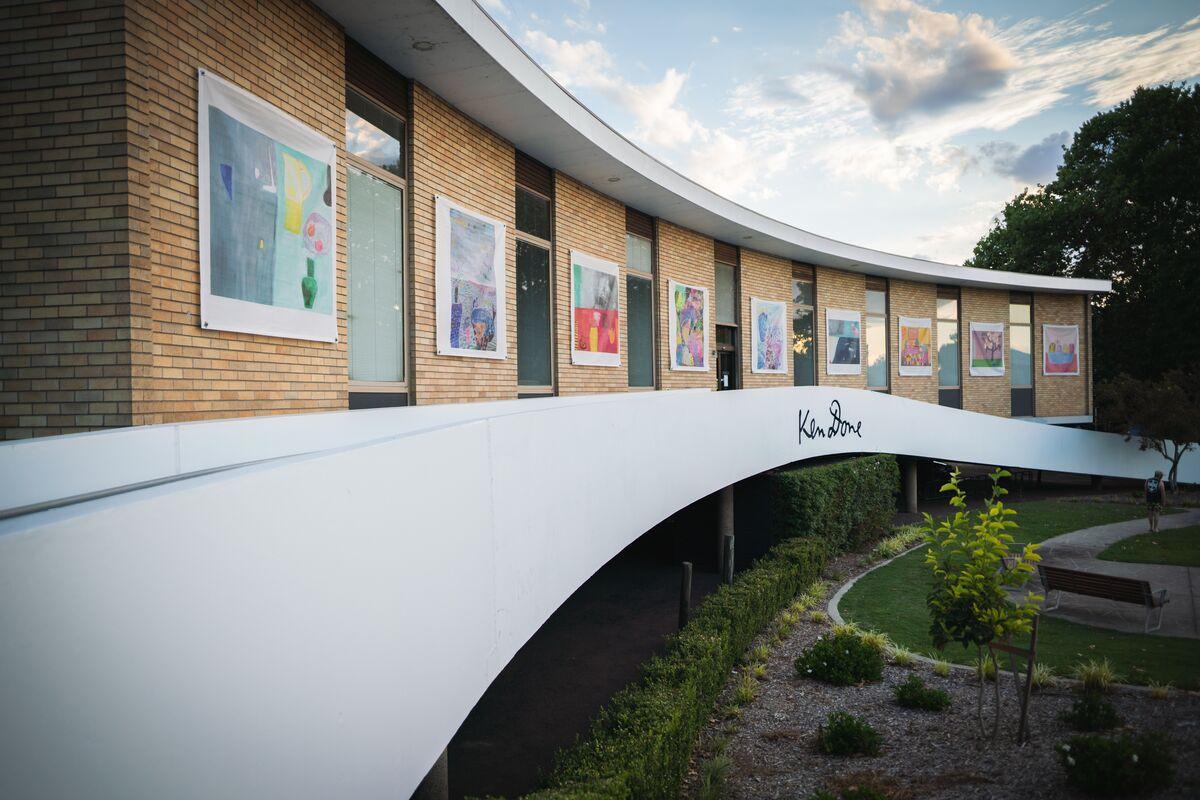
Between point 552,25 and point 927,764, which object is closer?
point 927,764

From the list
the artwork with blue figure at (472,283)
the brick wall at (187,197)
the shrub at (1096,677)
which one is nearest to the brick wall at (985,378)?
the shrub at (1096,677)

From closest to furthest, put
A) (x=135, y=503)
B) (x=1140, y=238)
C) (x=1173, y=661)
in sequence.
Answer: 1. (x=135, y=503)
2. (x=1173, y=661)
3. (x=1140, y=238)

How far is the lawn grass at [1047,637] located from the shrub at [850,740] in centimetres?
332

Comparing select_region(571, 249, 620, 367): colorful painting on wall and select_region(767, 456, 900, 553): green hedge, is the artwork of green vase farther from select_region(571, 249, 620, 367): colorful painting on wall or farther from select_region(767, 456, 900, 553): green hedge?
select_region(767, 456, 900, 553): green hedge

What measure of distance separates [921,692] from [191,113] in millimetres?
9553

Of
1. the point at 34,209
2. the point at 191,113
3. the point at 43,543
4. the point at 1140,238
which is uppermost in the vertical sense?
the point at 1140,238

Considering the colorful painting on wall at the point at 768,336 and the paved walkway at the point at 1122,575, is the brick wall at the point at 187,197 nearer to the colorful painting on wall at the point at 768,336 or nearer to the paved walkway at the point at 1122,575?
the paved walkway at the point at 1122,575

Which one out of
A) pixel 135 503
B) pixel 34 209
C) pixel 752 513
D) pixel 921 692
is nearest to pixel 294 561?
pixel 135 503

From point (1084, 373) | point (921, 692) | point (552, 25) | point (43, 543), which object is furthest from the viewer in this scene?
point (1084, 373)

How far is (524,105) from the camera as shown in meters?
9.68

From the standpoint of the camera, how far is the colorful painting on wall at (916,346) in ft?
81.9

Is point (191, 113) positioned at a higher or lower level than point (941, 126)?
lower

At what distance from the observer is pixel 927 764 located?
6730 mm

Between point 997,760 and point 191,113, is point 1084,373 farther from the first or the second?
point 191,113
